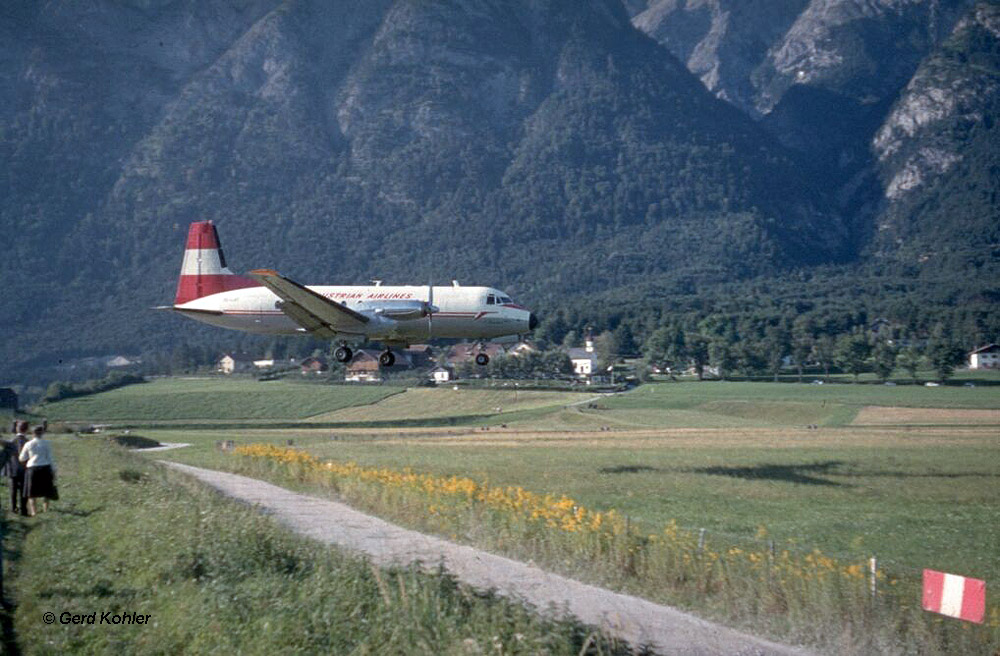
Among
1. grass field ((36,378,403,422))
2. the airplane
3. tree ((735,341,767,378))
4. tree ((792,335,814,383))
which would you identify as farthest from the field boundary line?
the airplane

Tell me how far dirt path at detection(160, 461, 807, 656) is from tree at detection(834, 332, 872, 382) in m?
73.0

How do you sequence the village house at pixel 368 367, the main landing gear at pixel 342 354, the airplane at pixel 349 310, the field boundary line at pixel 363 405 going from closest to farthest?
1. the airplane at pixel 349 310
2. the main landing gear at pixel 342 354
3. the field boundary line at pixel 363 405
4. the village house at pixel 368 367

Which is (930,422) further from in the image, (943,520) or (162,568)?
(162,568)

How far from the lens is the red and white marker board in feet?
41.2

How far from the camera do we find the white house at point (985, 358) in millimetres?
84438

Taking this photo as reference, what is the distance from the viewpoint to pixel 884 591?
15445 millimetres

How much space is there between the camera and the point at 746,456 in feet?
168

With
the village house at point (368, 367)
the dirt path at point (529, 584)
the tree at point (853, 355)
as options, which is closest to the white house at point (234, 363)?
the village house at point (368, 367)

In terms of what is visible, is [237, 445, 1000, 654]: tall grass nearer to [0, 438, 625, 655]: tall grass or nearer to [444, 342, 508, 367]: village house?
[0, 438, 625, 655]: tall grass

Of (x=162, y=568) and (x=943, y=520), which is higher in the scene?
(x=162, y=568)

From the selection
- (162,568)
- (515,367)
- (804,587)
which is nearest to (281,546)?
(162,568)

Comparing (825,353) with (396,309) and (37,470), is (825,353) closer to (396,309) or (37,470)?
(396,309)

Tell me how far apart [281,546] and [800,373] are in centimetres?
8485

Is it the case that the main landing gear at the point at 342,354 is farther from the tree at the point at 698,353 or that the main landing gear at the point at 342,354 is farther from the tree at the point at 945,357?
the tree at the point at 698,353
